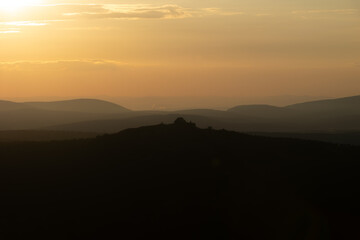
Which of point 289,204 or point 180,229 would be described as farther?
point 289,204

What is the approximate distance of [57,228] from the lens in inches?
1112

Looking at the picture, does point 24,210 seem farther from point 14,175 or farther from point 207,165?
point 207,165

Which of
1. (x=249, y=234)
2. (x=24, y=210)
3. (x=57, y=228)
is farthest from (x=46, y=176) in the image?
(x=249, y=234)

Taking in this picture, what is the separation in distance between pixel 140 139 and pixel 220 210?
10.6 meters

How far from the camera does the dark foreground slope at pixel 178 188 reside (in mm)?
28328

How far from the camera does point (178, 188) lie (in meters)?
31.5

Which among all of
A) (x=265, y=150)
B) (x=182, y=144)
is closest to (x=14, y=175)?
(x=182, y=144)

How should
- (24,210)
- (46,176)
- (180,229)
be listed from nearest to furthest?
1. (180,229)
2. (24,210)
3. (46,176)

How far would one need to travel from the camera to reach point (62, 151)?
125ft

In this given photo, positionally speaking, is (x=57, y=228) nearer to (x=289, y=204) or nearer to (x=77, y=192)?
(x=77, y=192)

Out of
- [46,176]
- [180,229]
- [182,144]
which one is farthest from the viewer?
[182,144]

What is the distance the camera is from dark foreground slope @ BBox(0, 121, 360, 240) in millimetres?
28328

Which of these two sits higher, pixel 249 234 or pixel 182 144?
pixel 182 144

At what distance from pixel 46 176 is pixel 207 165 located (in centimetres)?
925
